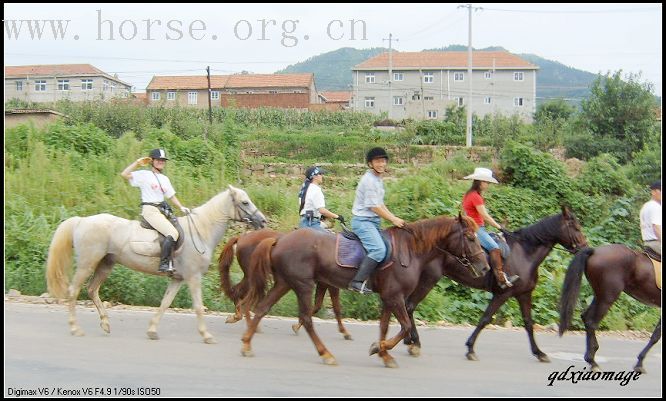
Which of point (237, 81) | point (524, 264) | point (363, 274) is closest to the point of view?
point (363, 274)

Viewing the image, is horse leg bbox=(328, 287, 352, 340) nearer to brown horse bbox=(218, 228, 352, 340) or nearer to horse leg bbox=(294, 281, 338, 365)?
brown horse bbox=(218, 228, 352, 340)

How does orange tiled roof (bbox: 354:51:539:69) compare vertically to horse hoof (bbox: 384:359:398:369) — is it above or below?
above

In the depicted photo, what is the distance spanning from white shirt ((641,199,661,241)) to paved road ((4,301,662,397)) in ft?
5.51

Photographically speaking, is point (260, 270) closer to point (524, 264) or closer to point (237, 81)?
point (524, 264)

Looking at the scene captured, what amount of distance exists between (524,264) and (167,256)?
196 inches

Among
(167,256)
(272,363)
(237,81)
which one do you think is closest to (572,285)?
(272,363)

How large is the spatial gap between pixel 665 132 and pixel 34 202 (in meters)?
13.3

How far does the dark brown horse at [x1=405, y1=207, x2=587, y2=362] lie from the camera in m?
9.57

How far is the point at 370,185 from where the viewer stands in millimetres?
8625

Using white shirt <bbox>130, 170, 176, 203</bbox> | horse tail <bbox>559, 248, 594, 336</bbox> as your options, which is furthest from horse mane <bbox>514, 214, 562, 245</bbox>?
white shirt <bbox>130, 170, 176, 203</bbox>

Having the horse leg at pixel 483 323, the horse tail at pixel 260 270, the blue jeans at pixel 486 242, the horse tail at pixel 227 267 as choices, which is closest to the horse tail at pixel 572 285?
the horse leg at pixel 483 323

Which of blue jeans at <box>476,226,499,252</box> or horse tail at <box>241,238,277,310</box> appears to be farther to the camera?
blue jeans at <box>476,226,499,252</box>

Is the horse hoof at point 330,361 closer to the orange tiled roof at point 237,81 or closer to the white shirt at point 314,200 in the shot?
the white shirt at point 314,200

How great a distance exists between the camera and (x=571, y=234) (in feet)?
32.1
